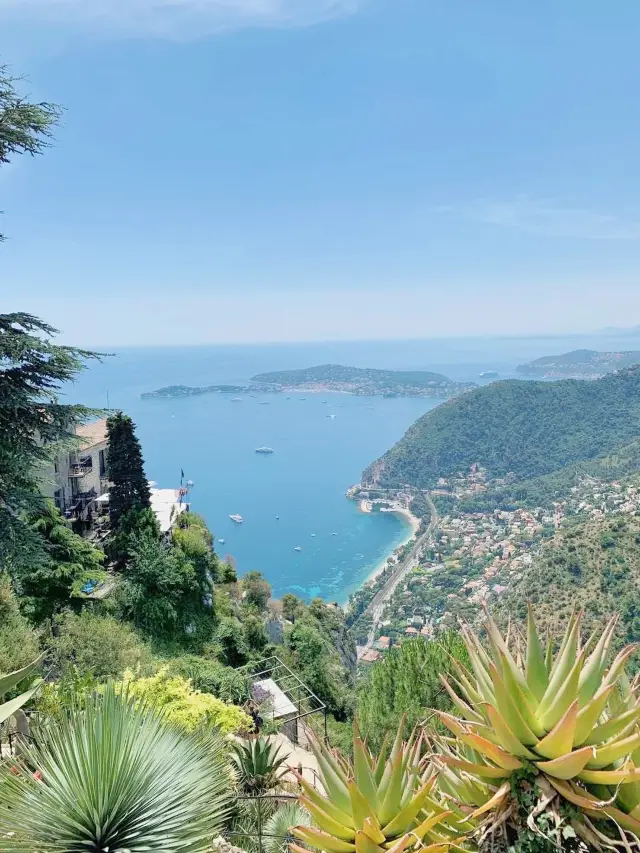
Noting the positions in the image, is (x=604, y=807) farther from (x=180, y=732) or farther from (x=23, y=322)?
(x=23, y=322)

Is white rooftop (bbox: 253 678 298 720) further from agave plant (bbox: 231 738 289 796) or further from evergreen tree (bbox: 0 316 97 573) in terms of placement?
evergreen tree (bbox: 0 316 97 573)

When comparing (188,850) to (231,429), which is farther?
(231,429)

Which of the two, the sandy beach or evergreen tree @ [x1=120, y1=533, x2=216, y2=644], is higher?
evergreen tree @ [x1=120, y1=533, x2=216, y2=644]

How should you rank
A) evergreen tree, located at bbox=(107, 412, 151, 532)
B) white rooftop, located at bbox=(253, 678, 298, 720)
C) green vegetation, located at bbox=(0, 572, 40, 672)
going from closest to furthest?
green vegetation, located at bbox=(0, 572, 40, 672) < white rooftop, located at bbox=(253, 678, 298, 720) < evergreen tree, located at bbox=(107, 412, 151, 532)

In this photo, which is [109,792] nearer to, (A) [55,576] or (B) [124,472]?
(A) [55,576]

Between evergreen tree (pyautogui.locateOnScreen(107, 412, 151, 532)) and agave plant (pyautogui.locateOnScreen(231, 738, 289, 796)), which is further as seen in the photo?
evergreen tree (pyautogui.locateOnScreen(107, 412, 151, 532))

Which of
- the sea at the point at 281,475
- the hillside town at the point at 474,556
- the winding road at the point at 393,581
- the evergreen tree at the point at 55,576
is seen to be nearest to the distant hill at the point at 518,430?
the sea at the point at 281,475

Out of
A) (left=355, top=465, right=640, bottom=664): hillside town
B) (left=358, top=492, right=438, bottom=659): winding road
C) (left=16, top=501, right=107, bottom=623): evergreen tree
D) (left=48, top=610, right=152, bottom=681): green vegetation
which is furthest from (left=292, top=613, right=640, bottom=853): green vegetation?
(left=358, top=492, right=438, bottom=659): winding road

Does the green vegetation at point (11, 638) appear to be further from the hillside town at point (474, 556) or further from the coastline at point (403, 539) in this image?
the coastline at point (403, 539)

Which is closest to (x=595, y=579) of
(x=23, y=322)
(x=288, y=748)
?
(x=288, y=748)
